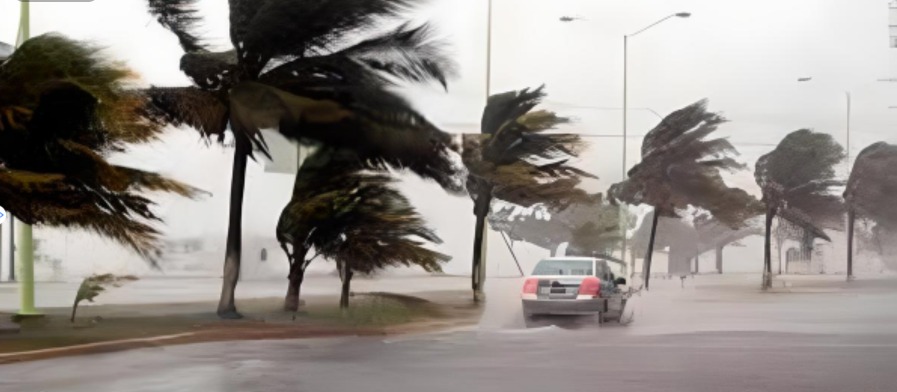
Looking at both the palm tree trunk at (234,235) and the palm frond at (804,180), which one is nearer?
the palm frond at (804,180)

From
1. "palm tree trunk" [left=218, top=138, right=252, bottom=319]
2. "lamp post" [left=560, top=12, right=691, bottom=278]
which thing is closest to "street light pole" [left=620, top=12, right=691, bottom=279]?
"lamp post" [left=560, top=12, right=691, bottom=278]

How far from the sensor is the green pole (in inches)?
365

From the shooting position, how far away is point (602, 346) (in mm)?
9008

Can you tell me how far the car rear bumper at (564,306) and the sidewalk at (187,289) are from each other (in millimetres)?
491

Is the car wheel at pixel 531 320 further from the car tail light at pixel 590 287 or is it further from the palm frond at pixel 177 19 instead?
the palm frond at pixel 177 19

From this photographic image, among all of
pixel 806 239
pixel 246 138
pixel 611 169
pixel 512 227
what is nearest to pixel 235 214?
pixel 246 138

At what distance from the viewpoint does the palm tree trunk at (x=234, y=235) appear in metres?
9.24

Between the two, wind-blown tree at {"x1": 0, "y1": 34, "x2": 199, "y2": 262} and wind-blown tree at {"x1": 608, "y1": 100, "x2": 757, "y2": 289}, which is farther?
wind-blown tree at {"x1": 0, "y1": 34, "x2": 199, "y2": 262}

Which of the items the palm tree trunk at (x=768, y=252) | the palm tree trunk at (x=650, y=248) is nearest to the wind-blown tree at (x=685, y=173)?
the palm tree trunk at (x=650, y=248)

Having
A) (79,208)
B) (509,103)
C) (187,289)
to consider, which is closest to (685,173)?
(509,103)

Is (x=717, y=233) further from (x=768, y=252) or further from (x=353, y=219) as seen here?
(x=353, y=219)

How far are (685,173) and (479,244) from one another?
1.46 meters

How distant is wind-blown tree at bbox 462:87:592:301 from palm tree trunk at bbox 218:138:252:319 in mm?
1538

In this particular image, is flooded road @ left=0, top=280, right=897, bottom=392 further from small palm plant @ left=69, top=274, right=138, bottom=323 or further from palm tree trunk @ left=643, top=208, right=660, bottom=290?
small palm plant @ left=69, top=274, right=138, bottom=323
